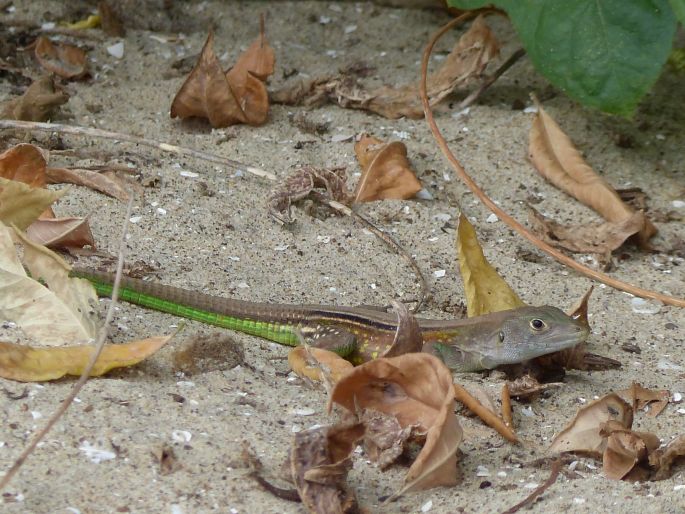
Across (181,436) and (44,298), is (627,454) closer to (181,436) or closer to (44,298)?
(181,436)

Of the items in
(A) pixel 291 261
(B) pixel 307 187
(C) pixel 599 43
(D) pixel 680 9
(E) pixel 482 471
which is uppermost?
(D) pixel 680 9

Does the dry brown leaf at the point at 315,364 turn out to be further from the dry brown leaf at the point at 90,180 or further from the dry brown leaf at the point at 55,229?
the dry brown leaf at the point at 90,180

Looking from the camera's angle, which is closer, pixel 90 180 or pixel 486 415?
pixel 486 415

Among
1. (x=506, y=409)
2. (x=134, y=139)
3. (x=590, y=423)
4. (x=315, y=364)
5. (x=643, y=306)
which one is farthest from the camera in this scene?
(x=134, y=139)

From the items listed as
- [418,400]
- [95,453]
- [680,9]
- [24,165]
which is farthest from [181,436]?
[680,9]

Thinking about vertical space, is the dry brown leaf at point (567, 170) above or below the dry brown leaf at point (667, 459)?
below

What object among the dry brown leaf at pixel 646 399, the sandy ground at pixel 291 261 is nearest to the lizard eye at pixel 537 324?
the sandy ground at pixel 291 261

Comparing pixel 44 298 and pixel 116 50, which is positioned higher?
pixel 44 298

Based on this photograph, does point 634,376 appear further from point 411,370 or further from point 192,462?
point 192,462

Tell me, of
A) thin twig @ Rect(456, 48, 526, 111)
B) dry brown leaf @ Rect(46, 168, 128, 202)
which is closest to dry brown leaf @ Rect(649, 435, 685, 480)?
dry brown leaf @ Rect(46, 168, 128, 202)
